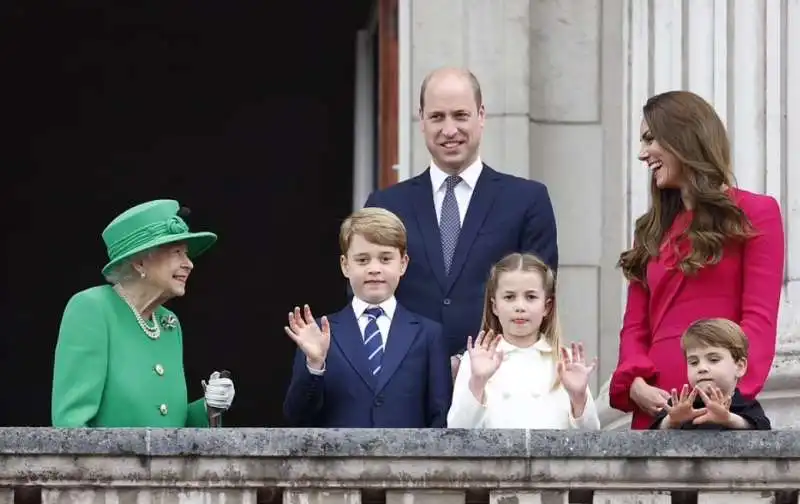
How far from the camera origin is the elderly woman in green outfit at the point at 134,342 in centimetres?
834

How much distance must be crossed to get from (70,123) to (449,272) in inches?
316

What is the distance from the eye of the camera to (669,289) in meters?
8.42

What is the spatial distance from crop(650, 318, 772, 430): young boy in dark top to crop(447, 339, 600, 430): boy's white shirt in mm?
329

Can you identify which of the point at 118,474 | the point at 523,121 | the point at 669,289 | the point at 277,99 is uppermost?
the point at 277,99

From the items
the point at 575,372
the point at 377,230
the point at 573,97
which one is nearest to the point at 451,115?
the point at 377,230

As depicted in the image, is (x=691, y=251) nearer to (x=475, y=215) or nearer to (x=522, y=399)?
(x=522, y=399)

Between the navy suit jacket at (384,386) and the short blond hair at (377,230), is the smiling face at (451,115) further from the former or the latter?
the navy suit jacket at (384,386)

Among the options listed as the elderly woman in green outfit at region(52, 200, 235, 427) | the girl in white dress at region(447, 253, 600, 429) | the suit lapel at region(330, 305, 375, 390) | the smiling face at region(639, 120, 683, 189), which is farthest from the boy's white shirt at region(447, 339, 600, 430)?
the elderly woman in green outfit at region(52, 200, 235, 427)

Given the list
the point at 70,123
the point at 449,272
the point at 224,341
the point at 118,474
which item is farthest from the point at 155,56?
the point at 118,474

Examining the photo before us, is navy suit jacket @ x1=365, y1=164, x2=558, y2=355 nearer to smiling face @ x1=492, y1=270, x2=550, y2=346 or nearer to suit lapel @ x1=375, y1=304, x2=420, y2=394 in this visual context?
suit lapel @ x1=375, y1=304, x2=420, y2=394

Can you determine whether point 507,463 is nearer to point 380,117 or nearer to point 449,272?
point 449,272

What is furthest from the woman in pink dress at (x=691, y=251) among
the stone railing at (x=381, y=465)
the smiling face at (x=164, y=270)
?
the smiling face at (x=164, y=270)

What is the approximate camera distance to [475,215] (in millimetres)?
9133

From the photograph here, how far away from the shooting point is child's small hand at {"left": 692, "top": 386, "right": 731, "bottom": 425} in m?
7.75
